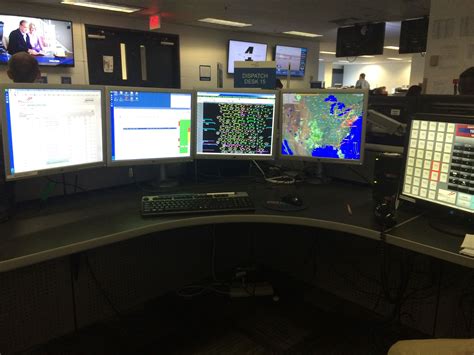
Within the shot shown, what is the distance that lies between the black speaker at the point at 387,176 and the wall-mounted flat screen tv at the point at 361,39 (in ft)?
19.8

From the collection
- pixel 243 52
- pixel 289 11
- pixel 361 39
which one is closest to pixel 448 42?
pixel 289 11

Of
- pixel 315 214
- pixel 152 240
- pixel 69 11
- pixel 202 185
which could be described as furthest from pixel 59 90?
pixel 69 11

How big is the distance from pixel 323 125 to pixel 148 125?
0.89 metres

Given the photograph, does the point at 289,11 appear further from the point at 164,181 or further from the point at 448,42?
the point at 164,181

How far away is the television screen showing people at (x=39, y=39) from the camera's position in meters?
5.36

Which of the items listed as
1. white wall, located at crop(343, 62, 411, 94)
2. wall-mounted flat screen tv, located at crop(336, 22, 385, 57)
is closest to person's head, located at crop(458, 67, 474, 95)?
wall-mounted flat screen tv, located at crop(336, 22, 385, 57)

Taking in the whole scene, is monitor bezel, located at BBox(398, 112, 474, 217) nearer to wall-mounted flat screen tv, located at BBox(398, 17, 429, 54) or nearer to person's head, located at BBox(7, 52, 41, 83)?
person's head, located at BBox(7, 52, 41, 83)

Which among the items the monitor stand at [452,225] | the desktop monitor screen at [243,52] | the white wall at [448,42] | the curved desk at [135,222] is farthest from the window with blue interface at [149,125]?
the desktop monitor screen at [243,52]

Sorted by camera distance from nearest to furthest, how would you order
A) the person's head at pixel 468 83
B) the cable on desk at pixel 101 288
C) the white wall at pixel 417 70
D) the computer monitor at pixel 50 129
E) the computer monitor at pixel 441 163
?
the computer monitor at pixel 441 163
the computer monitor at pixel 50 129
the cable on desk at pixel 101 288
the person's head at pixel 468 83
the white wall at pixel 417 70

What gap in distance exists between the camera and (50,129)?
163 centimetres

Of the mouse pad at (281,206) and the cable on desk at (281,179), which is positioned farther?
the cable on desk at (281,179)

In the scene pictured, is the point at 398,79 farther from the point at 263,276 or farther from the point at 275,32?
the point at 263,276

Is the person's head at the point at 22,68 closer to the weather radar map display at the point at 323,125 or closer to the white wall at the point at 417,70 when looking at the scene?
the weather radar map display at the point at 323,125

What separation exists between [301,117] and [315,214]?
26.5 inches
